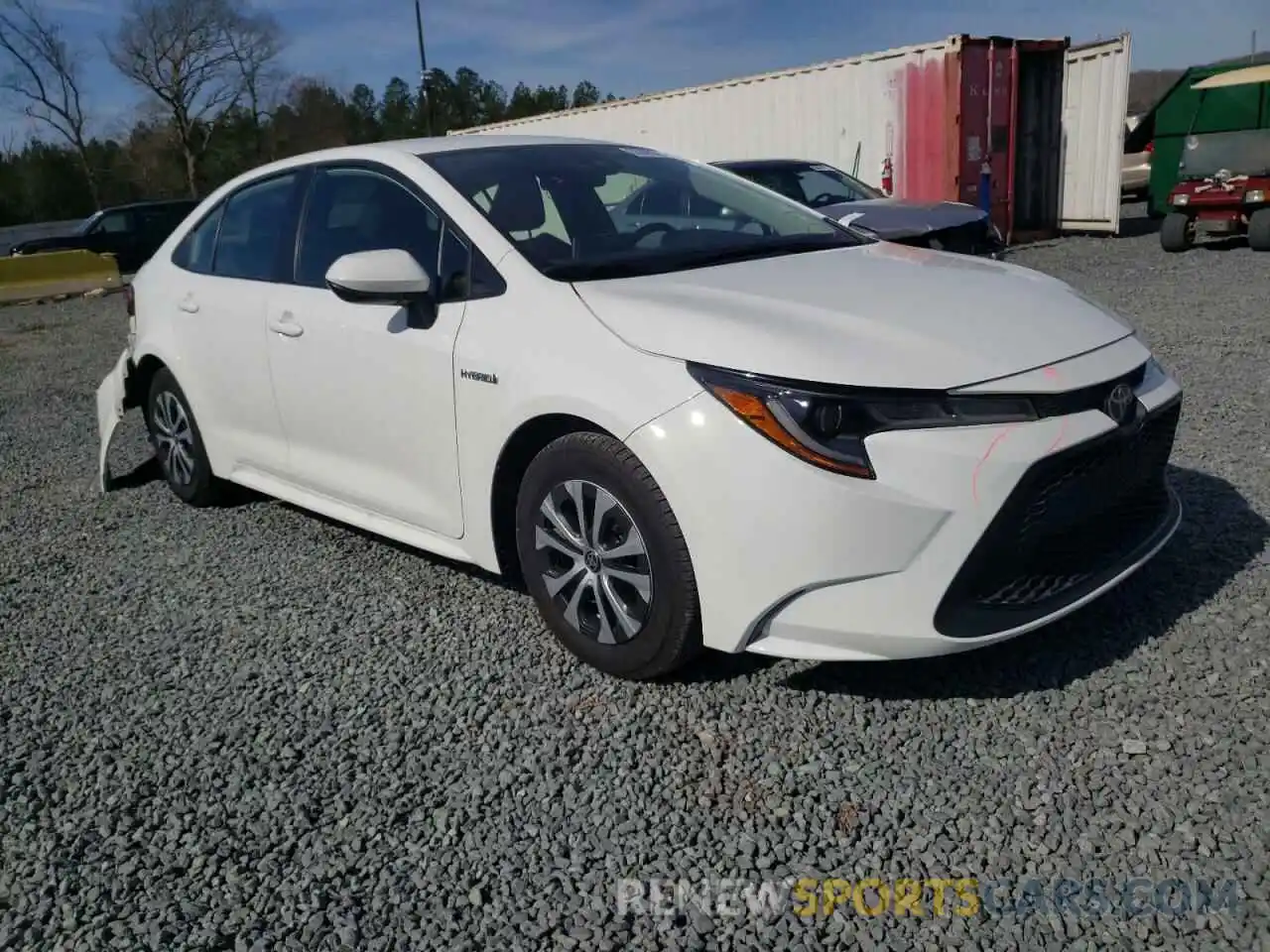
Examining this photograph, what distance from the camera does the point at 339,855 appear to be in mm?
2490

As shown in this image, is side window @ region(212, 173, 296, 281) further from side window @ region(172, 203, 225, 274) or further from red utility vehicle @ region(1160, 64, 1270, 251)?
red utility vehicle @ region(1160, 64, 1270, 251)

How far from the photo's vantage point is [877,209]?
10.6 metres

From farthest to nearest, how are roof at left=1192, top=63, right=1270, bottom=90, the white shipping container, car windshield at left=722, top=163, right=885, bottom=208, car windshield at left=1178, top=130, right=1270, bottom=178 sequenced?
the white shipping container < roof at left=1192, top=63, right=1270, bottom=90 < car windshield at left=1178, top=130, right=1270, bottom=178 < car windshield at left=722, top=163, right=885, bottom=208

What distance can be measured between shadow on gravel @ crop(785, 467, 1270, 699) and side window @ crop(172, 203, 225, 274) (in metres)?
3.21

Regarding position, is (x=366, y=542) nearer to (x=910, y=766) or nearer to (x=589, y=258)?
(x=589, y=258)

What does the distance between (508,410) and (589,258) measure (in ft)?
1.89

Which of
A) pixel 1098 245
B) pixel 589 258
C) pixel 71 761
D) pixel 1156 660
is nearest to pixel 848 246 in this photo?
pixel 589 258

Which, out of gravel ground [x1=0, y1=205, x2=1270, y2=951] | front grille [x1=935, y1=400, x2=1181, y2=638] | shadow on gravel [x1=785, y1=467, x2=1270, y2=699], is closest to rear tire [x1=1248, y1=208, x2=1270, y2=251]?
gravel ground [x1=0, y1=205, x2=1270, y2=951]

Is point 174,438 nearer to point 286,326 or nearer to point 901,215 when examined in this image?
point 286,326

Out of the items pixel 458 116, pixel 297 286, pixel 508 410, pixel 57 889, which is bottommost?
pixel 57 889

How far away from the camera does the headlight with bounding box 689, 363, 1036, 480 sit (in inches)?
101

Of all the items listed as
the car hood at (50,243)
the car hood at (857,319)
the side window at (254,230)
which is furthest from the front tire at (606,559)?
the car hood at (50,243)

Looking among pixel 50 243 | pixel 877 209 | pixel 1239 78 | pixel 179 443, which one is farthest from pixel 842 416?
pixel 50 243

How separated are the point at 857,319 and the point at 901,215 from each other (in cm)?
813
